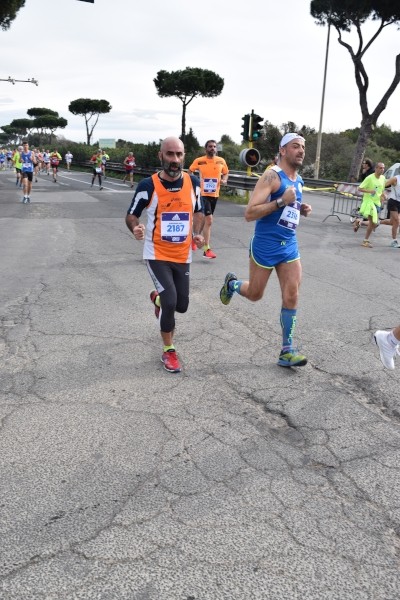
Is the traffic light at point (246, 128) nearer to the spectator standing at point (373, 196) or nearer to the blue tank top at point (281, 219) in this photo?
the spectator standing at point (373, 196)

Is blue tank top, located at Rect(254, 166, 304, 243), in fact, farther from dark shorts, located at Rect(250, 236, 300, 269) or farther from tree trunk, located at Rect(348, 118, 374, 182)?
tree trunk, located at Rect(348, 118, 374, 182)

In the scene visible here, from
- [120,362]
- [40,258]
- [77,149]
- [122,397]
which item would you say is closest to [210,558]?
[122,397]

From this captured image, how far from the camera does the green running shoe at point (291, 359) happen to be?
462 centimetres

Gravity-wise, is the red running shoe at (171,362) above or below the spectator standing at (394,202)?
below

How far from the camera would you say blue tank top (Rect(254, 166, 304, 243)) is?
4.65m

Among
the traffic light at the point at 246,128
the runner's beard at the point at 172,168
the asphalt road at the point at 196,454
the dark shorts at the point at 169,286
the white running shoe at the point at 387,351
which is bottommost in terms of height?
the asphalt road at the point at 196,454

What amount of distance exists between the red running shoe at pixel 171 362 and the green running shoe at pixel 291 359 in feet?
2.85

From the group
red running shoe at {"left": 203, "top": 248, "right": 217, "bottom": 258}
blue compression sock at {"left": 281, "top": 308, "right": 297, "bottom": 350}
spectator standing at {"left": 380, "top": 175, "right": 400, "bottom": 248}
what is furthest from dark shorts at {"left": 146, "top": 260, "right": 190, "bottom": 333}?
spectator standing at {"left": 380, "top": 175, "right": 400, "bottom": 248}

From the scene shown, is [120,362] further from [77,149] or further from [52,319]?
[77,149]

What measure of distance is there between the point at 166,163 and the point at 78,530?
291 cm

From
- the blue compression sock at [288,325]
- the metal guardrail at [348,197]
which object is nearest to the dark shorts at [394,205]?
the metal guardrail at [348,197]

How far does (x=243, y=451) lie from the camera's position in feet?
11.0

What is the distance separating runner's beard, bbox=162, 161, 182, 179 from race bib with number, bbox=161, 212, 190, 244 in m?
0.33

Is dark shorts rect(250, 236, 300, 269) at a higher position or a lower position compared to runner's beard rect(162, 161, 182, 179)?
lower
